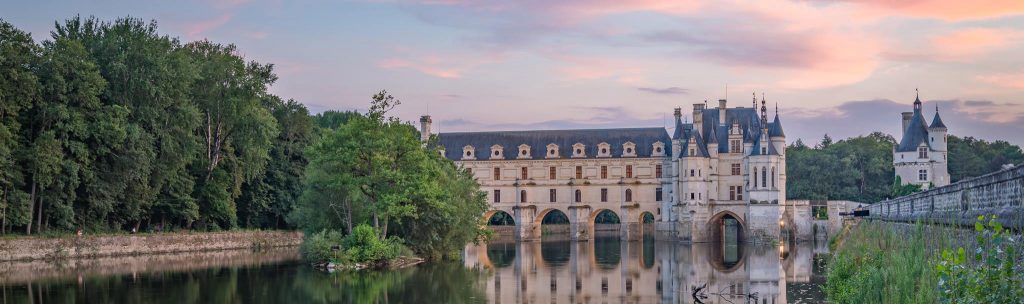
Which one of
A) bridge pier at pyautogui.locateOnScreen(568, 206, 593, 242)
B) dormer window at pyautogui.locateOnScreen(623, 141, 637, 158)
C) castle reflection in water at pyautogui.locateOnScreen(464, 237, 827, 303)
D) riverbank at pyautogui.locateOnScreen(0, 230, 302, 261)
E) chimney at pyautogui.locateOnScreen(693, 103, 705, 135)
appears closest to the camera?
castle reflection in water at pyautogui.locateOnScreen(464, 237, 827, 303)

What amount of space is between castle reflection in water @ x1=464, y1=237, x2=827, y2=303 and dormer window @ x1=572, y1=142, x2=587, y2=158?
10.8 metres

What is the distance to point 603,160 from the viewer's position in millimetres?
68625

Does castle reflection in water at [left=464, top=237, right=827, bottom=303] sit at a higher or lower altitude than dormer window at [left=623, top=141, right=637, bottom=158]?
lower

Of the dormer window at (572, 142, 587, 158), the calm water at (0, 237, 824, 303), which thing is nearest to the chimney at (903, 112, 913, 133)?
the dormer window at (572, 142, 587, 158)

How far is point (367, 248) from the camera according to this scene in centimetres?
3662

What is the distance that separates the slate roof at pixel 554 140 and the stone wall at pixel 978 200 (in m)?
45.8

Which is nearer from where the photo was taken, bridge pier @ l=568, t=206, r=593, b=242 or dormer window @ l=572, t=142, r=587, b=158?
bridge pier @ l=568, t=206, r=593, b=242

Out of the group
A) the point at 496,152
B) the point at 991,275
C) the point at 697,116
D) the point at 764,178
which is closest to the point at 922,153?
the point at 764,178

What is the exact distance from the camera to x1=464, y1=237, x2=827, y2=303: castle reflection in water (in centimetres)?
2740

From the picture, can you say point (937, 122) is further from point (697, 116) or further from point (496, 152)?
point (496, 152)

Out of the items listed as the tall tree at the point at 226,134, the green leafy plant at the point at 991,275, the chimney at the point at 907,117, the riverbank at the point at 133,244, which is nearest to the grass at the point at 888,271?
the green leafy plant at the point at 991,275

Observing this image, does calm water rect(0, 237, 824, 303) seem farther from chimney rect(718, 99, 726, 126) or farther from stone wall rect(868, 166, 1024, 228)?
chimney rect(718, 99, 726, 126)

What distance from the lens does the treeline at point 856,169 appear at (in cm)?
7188

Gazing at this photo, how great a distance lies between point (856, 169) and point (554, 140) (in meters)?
21.1
